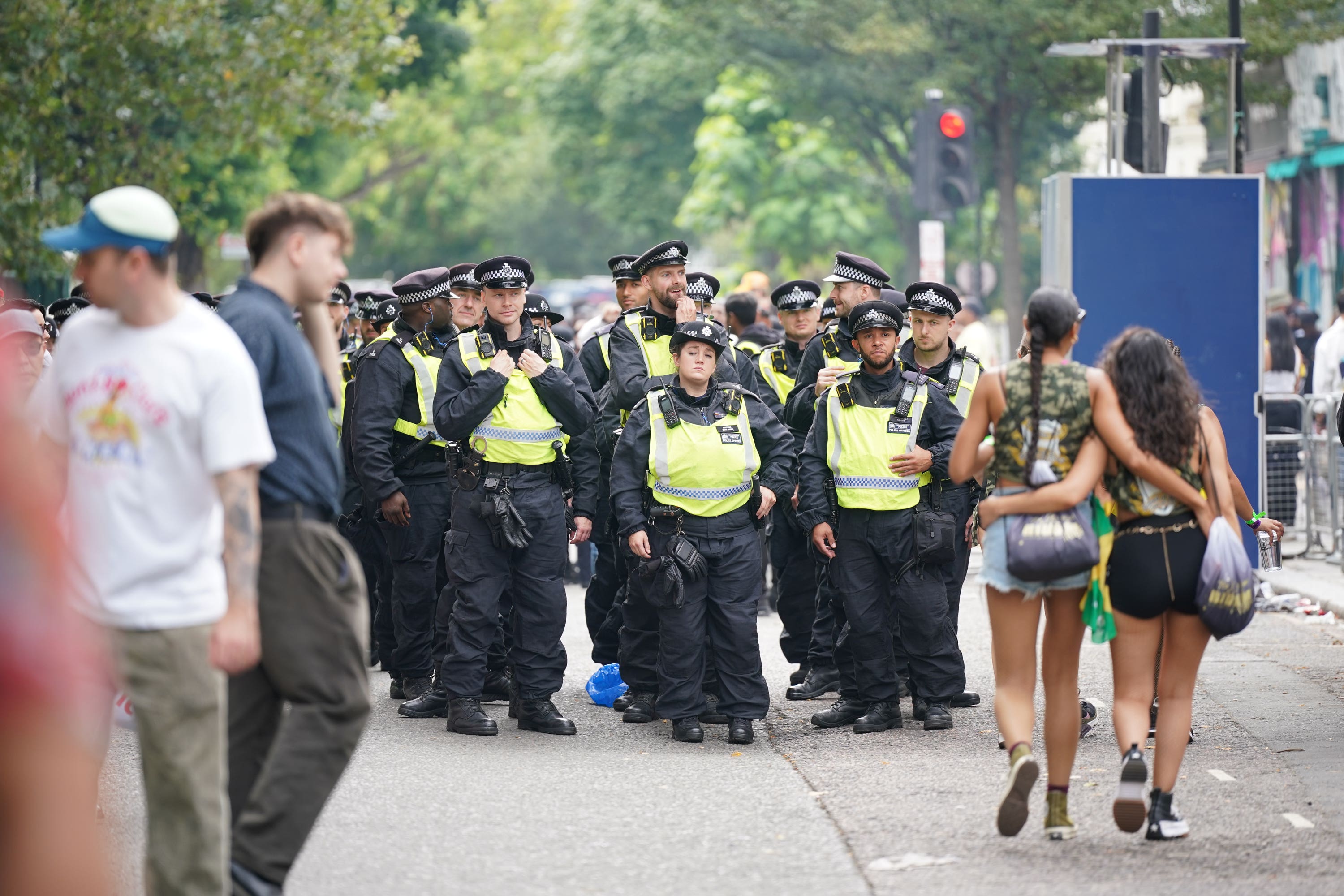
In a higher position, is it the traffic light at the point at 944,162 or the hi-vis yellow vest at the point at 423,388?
the traffic light at the point at 944,162

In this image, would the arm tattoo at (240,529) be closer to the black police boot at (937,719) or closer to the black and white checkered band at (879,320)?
the black and white checkered band at (879,320)

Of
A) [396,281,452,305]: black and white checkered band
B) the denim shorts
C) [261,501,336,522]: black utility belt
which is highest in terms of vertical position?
[396,281,452,305]: black and white checkered band

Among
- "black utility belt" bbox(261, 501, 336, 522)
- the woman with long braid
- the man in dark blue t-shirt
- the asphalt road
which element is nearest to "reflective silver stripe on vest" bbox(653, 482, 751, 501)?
the asphalt road

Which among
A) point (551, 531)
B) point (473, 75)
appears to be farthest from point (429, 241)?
point (551, 531)

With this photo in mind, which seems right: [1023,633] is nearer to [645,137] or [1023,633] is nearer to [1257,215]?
[1257,215]

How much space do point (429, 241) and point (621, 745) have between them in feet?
189

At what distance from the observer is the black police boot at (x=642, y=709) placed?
8.96m

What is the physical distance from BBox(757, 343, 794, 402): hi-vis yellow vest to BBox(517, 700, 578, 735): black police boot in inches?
106

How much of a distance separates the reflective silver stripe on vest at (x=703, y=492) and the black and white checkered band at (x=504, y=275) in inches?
45.2

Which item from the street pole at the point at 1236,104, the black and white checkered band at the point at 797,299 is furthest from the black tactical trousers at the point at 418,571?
the street pole at the point at 1236,104

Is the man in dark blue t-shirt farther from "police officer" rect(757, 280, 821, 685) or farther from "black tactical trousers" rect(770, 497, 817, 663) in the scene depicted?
"black tactical trousers" rect(770, 497, 817, 663)

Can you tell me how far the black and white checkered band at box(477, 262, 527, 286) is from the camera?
28.1ft

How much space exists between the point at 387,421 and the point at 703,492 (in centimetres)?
172

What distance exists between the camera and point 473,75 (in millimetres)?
58938
